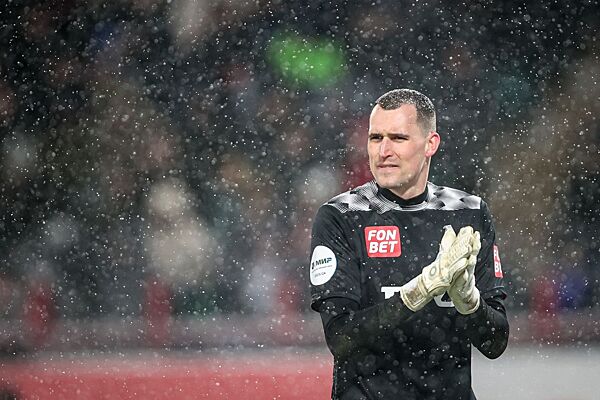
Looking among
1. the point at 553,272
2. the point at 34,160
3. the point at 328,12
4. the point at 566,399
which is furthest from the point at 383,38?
the point at 566,399

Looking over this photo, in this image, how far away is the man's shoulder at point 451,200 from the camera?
184cm

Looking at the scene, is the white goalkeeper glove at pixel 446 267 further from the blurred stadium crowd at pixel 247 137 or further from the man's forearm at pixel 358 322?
the blurred stadium crowd at pixel 247 137

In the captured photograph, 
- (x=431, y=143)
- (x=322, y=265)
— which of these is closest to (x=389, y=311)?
(x=322, y=265)

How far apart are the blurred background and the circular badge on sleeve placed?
5.17m

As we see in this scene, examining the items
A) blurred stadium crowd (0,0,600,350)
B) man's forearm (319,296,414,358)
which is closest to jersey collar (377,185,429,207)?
man's forearm (319,296,414,358)

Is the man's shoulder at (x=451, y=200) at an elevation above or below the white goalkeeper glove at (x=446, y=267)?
above

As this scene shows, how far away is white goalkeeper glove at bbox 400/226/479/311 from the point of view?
1469mm

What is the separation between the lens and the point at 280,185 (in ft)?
28.5

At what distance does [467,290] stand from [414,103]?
0.45 m

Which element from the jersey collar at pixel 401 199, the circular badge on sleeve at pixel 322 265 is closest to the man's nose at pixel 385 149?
the jersey collar at pixel 401 199

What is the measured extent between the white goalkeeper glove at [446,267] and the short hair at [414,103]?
0.36 m

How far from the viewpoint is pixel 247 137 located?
30.3ft

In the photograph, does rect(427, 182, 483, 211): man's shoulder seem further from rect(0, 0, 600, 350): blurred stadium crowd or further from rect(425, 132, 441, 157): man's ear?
rect(0, 0, 600, 350): blurred stadium crowd

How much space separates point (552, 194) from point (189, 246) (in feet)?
11.5
